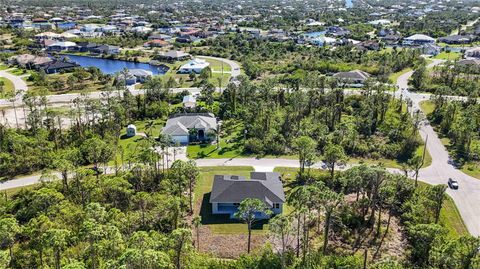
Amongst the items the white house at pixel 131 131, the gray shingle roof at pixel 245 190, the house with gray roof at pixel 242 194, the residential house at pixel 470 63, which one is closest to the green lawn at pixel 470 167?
the gray shingle roof at pixel 245 190

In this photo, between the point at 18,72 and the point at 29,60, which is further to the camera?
the point at 29,60

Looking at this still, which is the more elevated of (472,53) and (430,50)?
(472,53)

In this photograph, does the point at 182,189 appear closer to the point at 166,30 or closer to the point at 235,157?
the point at 235,157

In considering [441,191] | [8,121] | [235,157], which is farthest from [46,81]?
[441,191]

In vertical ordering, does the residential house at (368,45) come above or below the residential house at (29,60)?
above

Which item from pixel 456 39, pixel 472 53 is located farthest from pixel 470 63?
pixel 456 39

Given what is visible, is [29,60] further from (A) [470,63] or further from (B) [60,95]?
(A) [470,63]

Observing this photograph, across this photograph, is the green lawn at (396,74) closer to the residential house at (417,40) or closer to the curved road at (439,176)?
the curved road at (439,176)

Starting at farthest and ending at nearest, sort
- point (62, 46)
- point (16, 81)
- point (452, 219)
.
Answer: point (62, 46) → point (16, 81) → point (452, 219)
